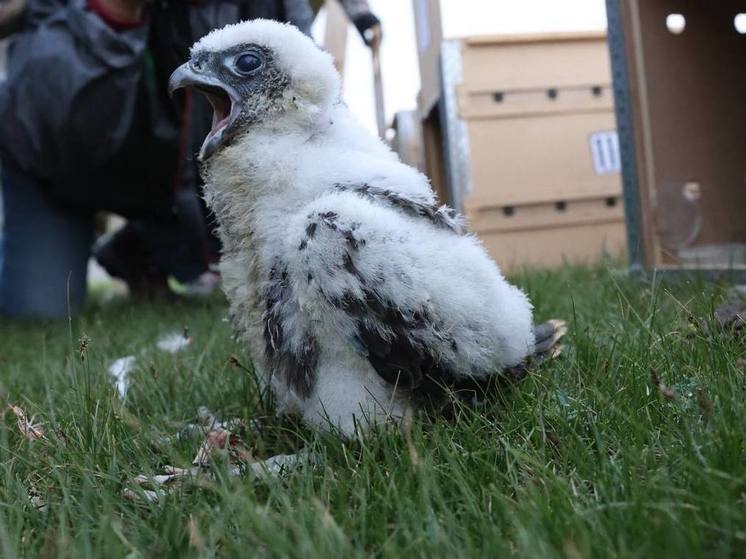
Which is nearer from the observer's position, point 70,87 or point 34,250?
point 70,87

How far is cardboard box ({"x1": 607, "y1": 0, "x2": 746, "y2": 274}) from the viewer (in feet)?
9.57

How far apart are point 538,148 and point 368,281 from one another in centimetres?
340

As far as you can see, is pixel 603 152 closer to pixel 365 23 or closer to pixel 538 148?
pixel 538 148

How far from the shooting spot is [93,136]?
3.54 m

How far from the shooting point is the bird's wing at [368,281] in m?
1.23

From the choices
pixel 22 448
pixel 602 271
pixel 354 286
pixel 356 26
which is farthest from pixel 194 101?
pixel 354 286

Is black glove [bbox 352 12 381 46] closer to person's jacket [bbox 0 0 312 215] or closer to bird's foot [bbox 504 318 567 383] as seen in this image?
person's jacket [bbox 0 0 312 215]

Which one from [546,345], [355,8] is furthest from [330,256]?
[355,8]

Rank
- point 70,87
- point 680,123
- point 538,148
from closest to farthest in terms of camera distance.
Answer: point 680,123 → point 70,87 → point 538,148

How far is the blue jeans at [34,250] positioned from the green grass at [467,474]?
2.55 m

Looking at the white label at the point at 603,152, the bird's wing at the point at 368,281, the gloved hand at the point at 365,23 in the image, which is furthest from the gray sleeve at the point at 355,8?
the bird's wing at the point at 368,281

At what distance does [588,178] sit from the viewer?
4469 millimetres

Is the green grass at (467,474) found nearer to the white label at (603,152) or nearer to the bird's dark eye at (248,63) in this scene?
the bird's dark eye at (248,63)

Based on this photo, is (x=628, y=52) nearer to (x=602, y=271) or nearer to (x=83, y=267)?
(x=602, y=271)
